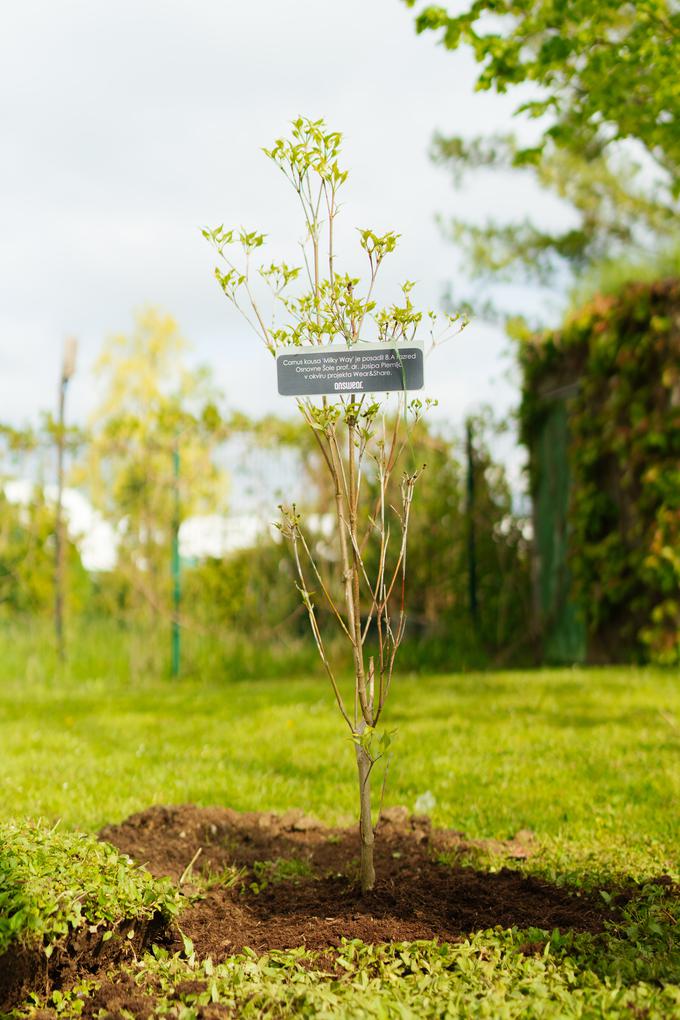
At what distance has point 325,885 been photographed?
331cm

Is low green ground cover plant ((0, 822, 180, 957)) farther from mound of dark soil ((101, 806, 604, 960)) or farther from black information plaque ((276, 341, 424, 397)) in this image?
black information plaque ((276, 341, 424, 397))

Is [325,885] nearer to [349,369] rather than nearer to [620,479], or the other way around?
[349,369]

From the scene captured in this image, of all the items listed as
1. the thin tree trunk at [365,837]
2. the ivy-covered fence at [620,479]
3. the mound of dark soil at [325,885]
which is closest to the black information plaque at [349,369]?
the thin tree trunk at [365,837]

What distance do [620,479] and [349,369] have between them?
A: 619cm

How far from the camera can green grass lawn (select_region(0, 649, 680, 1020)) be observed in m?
2.44

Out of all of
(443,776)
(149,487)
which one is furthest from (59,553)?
(443,776)

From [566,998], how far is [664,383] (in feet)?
21.9

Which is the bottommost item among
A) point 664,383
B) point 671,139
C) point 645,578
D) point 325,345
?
point 645,578

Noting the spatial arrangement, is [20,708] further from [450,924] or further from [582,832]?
[450,924]

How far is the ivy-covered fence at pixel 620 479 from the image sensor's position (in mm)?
8211

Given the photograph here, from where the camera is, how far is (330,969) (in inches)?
101

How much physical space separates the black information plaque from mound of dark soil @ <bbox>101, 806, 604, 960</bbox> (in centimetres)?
158

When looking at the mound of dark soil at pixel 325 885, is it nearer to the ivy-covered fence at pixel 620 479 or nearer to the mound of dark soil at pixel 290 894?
the mound of dark soil at pixel 290 894

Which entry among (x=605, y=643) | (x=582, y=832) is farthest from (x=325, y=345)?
(x=605, y=643)
